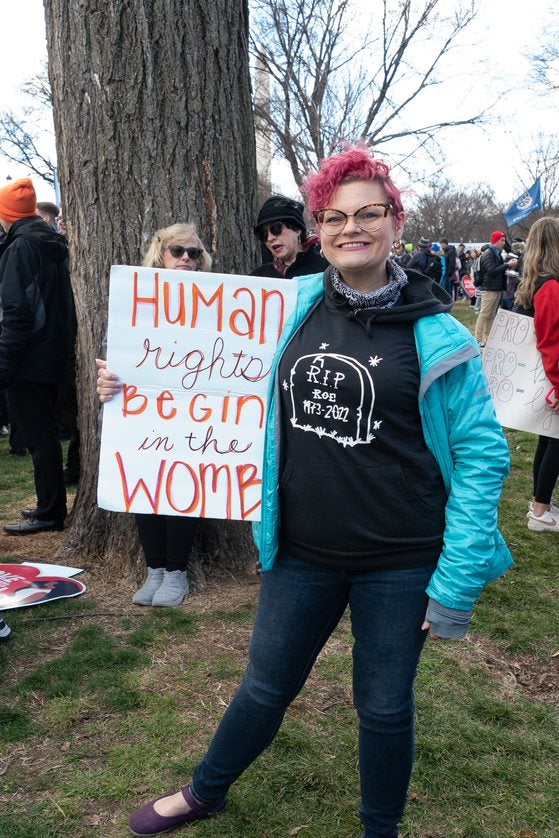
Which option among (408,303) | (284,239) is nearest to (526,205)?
(284,239)

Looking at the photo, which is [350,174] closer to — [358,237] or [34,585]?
[358,237]

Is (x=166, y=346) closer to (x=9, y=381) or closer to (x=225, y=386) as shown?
(x=225, y=386)

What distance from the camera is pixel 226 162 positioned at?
407cm

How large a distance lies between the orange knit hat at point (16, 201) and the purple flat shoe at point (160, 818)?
12.7 feet

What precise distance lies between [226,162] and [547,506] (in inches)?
127

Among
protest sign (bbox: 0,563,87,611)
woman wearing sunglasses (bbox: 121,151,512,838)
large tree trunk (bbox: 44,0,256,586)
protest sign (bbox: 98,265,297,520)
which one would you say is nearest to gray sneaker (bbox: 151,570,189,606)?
large tree trunk (bbox: 44,0,256,586)

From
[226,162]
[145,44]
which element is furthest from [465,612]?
[145,44]

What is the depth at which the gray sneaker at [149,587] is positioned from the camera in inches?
156

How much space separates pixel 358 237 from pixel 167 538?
2.32m

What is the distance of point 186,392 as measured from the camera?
313 cm

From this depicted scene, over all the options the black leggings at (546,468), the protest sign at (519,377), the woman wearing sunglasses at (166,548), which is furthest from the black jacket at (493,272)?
the woman wearing sunglasses at (166,548)

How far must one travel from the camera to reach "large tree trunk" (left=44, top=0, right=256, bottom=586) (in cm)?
382

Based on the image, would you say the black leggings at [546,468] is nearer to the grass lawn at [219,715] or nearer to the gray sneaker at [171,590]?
the grass lawn at [219,715]

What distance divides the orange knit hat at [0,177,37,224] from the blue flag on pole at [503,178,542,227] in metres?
18.4
